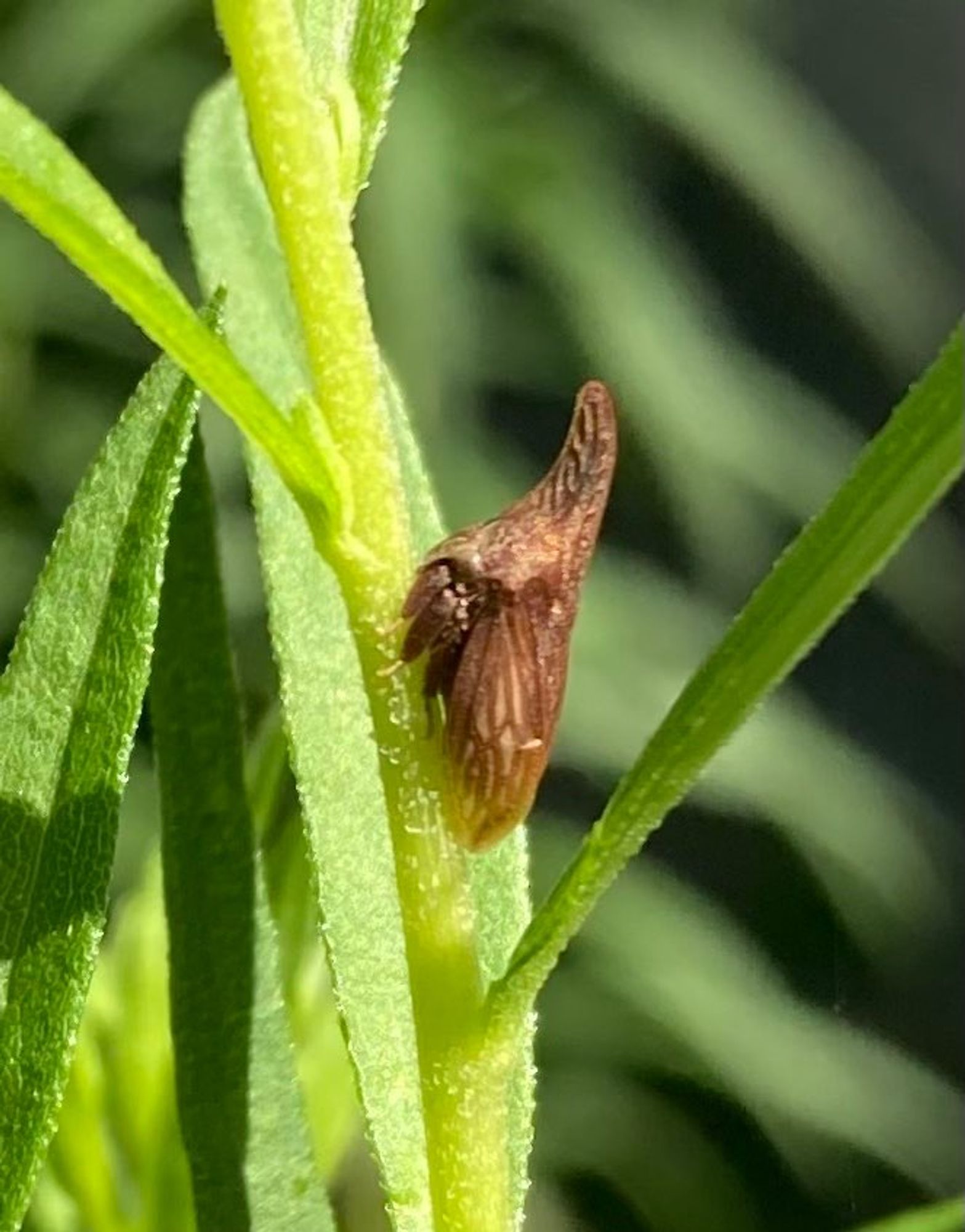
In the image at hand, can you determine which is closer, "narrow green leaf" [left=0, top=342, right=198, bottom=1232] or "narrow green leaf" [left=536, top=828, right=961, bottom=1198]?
"narrow green leaf" [left=0, top=342, right=198, bottom=1232]

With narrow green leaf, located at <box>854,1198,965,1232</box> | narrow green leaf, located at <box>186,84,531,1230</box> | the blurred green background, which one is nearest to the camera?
narrow green leaf, located at <box>186,84,531,1230</box>

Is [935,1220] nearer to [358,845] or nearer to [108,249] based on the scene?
[358,845]

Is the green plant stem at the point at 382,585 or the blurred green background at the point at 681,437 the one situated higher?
the blurred green background at the point at 681,437

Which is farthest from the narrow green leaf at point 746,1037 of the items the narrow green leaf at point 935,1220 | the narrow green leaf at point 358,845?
the narrow green leaf at point 358,845

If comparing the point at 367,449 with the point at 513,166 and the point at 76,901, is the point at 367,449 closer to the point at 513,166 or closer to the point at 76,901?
the point at 76,901

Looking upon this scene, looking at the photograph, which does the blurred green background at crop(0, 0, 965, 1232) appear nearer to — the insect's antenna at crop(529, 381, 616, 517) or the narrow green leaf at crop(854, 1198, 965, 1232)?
the narrow green leaf at crop(854, 1198, 965, 1232)

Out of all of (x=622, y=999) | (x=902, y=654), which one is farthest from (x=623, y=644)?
(x=902, y=654)

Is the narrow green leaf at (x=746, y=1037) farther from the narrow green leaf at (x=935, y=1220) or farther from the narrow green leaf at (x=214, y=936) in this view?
the narrow green leaf at (x=214, y=936)

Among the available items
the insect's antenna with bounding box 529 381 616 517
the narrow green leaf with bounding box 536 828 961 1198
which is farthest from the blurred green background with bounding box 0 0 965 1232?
the insect's antenna with bounding box 529 381 616 517
